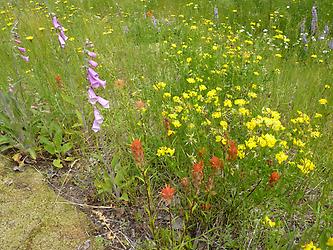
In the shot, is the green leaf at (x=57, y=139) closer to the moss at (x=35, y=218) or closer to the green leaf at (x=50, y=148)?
the green leaf at (x=50, y=148)

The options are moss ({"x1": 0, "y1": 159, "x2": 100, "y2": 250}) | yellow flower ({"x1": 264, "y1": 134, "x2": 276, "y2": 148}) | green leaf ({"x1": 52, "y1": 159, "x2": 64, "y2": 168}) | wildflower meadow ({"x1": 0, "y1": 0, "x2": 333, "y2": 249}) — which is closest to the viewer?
yellow flower ({"x1": 264, "y1": 134, "x2": 276, "y2": 148})

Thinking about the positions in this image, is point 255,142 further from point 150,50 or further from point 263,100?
point 150,50

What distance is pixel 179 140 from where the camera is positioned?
2334 mm

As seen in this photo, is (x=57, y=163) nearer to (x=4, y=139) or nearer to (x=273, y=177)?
(x=4, y=139)

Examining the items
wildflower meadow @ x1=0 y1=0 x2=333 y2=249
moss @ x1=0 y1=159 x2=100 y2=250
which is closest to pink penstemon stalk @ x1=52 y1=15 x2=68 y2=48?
wildflower meadow @ x1=0 y1=0 x2=333 y2=249

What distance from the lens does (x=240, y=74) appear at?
2840 mm

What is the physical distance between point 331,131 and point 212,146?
3.93 ft

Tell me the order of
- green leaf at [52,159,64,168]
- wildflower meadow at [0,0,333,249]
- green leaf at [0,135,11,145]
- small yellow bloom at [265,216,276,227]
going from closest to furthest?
small yellow bloom at [265,216,276,227] → wildflower meadow at [0,0,333,249] → green leaf at [52,159,64,168] → green leaf at [0,135,11,145]

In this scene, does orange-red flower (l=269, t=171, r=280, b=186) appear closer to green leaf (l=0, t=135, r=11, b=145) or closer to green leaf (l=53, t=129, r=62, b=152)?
green leaf (l=53, t=129, r=62, b=152)

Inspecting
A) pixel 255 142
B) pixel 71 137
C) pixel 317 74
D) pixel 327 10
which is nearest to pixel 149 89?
pixel 71 137

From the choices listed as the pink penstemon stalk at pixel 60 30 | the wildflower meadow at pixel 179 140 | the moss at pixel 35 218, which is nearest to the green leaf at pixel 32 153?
the wildflower meadow at pixel 179 140

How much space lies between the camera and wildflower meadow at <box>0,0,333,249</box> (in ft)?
6.20

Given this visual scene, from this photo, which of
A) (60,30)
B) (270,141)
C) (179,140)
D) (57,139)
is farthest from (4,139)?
(270,141)

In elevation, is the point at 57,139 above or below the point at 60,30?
below
